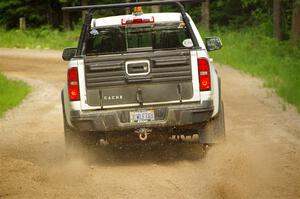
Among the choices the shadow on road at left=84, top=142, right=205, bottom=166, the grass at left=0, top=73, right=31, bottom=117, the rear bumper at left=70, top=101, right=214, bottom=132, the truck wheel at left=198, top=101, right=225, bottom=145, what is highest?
the rear bumper at left=70, top=101, right=214, bottom=132

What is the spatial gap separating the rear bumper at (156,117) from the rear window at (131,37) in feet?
3.78

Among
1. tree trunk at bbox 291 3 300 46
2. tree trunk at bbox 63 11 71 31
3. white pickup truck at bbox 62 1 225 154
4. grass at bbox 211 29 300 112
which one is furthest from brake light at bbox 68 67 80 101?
tree trunk at bbox 63 11 71 31

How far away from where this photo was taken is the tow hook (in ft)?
29.8

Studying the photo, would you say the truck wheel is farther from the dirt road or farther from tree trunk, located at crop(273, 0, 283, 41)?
tree trunk, located at crop(273, 0, 283, 41)

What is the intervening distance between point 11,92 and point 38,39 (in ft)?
56.8

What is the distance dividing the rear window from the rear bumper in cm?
115

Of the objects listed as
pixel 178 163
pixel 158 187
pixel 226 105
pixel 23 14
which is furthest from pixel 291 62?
pixel 23 14

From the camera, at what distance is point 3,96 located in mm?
17922

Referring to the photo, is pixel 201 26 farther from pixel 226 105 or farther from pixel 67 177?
pixel 67 177

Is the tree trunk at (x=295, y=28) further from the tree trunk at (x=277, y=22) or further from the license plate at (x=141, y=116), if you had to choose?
the license plate at (x=141, y=116)

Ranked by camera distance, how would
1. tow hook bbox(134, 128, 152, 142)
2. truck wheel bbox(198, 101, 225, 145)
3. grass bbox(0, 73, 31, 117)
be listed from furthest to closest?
grass bbox(0, 73, 31, 117), truck wheel bbox(198, 101, 225, 145), tow hook bbox(134, 128, 152, 142)

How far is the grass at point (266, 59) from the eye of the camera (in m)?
16.8

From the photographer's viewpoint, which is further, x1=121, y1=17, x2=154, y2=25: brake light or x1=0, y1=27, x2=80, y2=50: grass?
x1=0, y1=27, x2=80, y2=50: grass

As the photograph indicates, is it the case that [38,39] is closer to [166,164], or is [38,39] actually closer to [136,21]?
[136,21]
